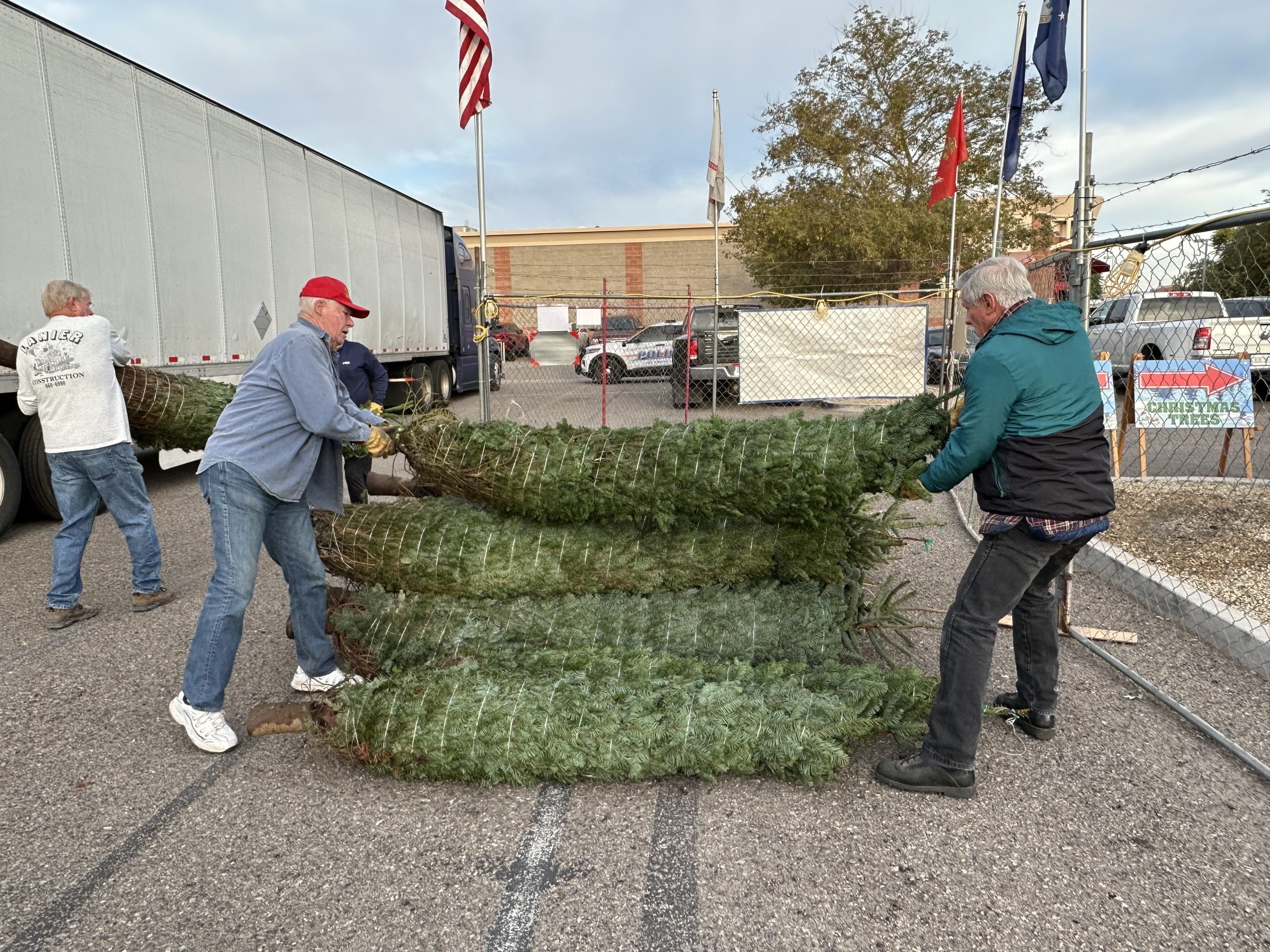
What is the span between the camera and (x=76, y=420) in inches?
185

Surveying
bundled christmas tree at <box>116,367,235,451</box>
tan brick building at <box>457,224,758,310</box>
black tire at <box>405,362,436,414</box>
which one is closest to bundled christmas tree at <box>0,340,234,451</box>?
bundled christmas tree at <box>116,367,235,451</box>

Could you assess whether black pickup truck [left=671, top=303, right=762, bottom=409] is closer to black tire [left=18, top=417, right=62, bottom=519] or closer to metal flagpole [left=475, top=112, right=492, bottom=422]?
metal flagpole [left=475, top=112, right=492, bottom=422]

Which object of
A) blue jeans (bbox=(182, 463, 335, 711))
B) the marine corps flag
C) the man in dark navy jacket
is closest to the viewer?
blue jeans (bbox=(182, 463, 335, 711))

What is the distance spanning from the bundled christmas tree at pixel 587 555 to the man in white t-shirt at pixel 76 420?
205 centimetres

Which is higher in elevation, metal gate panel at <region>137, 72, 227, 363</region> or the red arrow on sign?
metal gate panel at <region>137, 72, 227, 363</region>

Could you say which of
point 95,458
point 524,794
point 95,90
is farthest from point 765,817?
point 95,90

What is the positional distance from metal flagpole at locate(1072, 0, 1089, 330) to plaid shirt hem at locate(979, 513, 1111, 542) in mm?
1531

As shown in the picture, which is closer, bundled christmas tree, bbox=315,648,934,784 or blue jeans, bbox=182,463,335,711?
bundled christmas tree, bbox=315,648,934,784

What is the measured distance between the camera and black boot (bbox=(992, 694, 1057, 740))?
3395mm

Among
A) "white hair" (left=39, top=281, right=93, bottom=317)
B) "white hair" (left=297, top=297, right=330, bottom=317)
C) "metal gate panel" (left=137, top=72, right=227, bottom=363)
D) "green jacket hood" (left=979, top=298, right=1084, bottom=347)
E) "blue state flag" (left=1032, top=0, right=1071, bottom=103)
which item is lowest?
"green jacket hood" (left=979, top=298, right=1084, bottom=347)

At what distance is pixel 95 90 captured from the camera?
7004 mm

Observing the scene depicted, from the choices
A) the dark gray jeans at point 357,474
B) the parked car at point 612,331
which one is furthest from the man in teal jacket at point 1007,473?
the parked car at point 612,331

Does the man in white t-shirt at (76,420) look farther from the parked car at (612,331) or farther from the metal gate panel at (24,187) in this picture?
the parked car at (612,331)

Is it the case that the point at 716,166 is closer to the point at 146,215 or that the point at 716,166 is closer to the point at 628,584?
the point at 146,215
